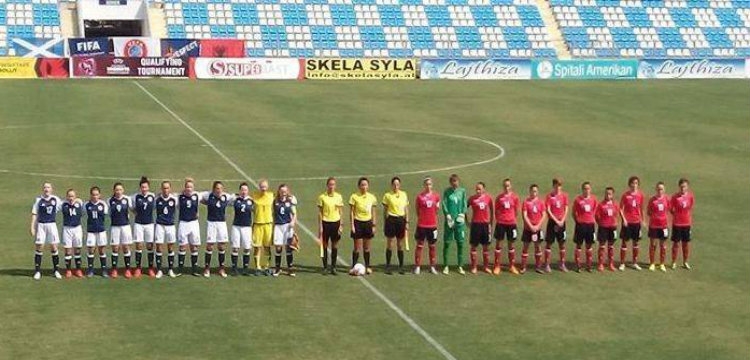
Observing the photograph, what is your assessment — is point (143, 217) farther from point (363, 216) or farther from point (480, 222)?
point (480, 222)

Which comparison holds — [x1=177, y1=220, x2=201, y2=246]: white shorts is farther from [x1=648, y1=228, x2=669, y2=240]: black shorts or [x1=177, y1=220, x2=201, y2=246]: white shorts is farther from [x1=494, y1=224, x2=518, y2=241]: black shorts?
[x1=648, y1=228, x2=669, y2=240]: black shorts

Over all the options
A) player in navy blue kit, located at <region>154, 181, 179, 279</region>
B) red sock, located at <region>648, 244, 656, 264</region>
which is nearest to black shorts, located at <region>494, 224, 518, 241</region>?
red sock, located at <region>648, 244, 656, 264</region>

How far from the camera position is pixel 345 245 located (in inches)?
950

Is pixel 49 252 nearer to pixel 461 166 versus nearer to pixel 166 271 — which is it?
pixel 166 271

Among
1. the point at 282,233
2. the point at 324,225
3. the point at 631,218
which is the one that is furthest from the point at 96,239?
the point at 631,218

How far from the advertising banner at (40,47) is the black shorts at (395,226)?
50.5 meters

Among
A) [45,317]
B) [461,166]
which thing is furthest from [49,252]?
[461,166]

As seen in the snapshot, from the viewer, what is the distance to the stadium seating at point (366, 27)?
78.1 meters

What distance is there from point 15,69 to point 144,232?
4533 centimetres

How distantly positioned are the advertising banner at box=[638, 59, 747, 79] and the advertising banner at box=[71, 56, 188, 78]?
2794 centimetres

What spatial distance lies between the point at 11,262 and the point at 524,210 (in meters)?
9.53

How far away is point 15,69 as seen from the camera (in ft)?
207

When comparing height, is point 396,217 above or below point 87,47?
below

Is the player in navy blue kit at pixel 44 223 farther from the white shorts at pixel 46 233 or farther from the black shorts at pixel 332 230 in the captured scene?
the black shorts at pixel 332 230
